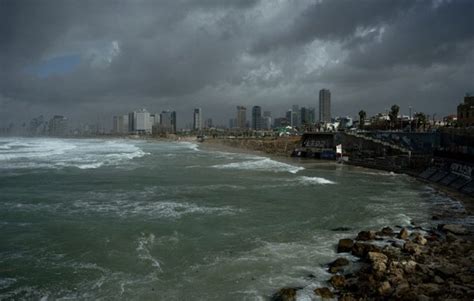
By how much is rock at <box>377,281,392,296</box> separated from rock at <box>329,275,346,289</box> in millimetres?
1142

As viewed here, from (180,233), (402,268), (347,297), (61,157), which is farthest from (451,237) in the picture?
(61,157)

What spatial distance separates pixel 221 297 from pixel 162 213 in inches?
427

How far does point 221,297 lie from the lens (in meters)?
11.2

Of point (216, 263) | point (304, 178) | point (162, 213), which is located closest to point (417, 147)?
point (304, 178)

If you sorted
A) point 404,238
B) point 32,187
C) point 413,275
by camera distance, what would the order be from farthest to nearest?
1. point 32,187
2. point 404,238
3. point 413,275

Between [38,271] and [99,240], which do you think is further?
[99,240]

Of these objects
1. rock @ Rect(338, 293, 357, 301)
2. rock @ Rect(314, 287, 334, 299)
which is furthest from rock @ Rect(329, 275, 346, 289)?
rock @ Rect(338, 293, 357, 301)

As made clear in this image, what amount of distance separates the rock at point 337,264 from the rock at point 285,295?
227cm

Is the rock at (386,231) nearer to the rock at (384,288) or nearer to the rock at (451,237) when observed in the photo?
the rock at (451,237)

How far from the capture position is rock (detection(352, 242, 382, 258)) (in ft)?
46.6

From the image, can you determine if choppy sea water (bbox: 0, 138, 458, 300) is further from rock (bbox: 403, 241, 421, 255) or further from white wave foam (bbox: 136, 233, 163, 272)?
rock (bbox: 403, 241, 421, 255)

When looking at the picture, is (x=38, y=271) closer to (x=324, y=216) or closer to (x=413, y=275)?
(x=413, y=275)

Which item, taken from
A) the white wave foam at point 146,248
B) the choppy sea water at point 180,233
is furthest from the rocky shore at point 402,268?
the white wave foam at point 146,248

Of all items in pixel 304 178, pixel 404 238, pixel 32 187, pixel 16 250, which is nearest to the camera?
pixel 16 250
